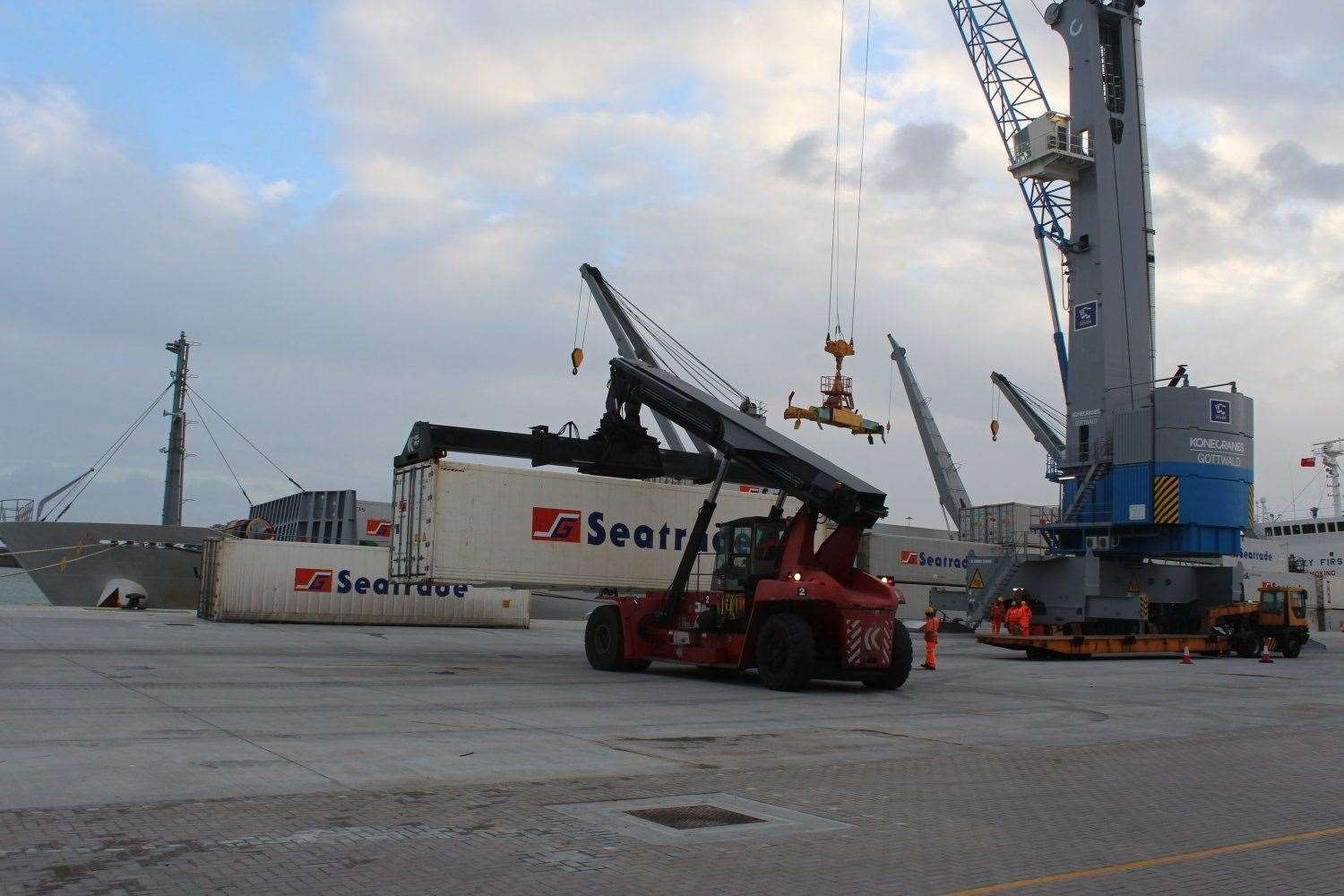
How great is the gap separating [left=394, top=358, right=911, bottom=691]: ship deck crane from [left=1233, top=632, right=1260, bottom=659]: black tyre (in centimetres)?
1893

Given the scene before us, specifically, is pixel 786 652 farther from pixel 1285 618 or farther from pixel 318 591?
pixel 1285 618

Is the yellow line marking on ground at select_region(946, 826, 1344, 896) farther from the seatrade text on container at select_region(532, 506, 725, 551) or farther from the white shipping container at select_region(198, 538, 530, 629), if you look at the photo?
the white shipping container at select_region(198, 538, 530, 629)

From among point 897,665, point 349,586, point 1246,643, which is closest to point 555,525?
point 897,665

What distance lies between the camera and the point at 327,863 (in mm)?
6176

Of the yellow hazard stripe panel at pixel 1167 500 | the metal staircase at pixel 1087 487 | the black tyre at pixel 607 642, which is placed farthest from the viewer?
the metal staircase at pixel 1087 487

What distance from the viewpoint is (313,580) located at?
108 feet

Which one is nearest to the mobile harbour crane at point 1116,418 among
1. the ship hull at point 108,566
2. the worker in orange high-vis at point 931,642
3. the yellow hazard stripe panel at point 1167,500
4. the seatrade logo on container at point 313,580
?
the yellow hazard stripe panel at point 1167,500

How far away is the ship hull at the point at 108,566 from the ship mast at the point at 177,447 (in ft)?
19.5

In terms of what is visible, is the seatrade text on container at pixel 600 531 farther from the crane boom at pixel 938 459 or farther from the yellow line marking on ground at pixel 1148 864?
the crane boom at pixel 938 459

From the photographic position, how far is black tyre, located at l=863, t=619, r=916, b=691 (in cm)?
1853

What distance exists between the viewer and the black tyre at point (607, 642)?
2059 cm

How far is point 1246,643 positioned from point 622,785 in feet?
95.8

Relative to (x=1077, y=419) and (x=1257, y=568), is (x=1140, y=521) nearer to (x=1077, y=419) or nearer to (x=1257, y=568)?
(x=1077, y=419)

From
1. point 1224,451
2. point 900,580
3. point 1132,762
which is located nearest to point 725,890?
point 1132,762
